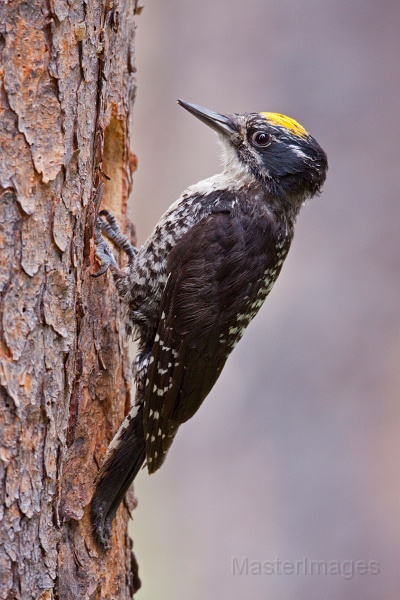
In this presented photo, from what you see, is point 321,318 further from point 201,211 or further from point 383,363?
point 201,211

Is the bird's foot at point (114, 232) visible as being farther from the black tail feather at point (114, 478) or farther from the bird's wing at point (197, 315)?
the black tail feather at point (114, 478)

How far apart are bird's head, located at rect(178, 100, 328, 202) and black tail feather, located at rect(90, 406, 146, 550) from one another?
1321 mm

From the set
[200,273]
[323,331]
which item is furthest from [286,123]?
[323,331]

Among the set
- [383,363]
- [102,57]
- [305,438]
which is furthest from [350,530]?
[102,57]

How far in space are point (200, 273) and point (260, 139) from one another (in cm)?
76

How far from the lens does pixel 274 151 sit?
3676 mm

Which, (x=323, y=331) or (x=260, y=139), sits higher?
(x=260, y=139)

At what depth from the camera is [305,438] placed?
4.84m

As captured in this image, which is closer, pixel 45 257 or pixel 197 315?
pixel 45 257

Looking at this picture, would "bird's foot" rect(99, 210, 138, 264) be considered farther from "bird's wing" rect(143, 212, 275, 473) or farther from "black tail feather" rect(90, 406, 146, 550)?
"black tail feather" rect(90, 406, 146, 550)

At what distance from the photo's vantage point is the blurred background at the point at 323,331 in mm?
4719

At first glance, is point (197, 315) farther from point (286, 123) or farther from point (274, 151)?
point (286, 123)

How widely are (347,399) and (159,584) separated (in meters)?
2.94

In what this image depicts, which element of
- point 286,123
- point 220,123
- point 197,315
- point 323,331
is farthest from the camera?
point 323,331
